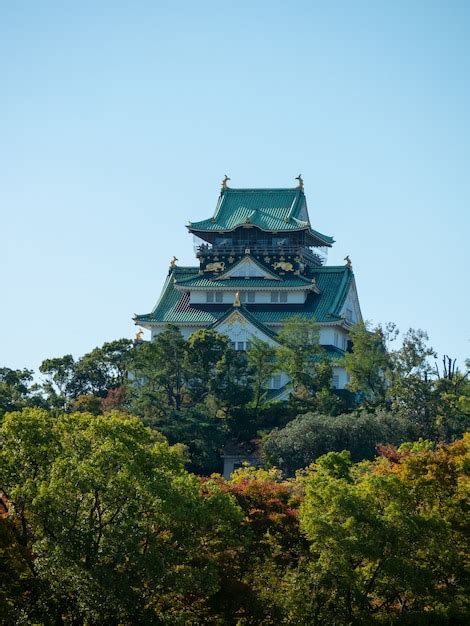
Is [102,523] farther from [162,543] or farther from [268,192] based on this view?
[268,192]

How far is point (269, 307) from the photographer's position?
86625mm

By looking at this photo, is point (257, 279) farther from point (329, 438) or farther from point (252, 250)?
point (329, 438)

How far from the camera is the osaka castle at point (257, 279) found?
84438mm

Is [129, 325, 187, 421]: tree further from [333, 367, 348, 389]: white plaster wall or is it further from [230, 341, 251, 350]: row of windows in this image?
[333, 367, 348, 389]: white plaster wall

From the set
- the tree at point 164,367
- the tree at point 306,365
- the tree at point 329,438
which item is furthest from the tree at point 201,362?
the tree at point 329,438

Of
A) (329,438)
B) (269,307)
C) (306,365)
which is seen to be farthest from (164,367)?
(269,307)

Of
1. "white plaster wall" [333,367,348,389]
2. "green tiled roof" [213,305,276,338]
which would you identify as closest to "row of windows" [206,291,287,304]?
"green tiled roof" [213,305,276,338]

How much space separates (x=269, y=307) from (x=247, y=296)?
1460 mm

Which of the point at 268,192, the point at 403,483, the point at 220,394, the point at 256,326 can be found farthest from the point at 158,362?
the point at 403,483

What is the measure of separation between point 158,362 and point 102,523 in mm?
33512

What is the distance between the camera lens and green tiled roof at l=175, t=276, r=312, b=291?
8631 cm

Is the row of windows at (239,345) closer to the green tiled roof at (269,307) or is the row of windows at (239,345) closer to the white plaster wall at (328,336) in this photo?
the green tiled roof at (269,307)

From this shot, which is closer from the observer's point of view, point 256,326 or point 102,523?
point 102,523

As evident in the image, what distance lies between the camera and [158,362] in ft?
239
